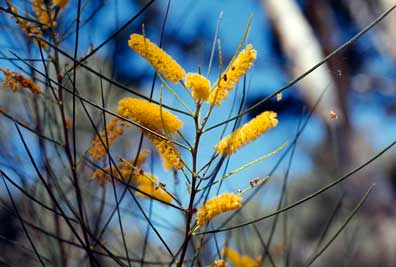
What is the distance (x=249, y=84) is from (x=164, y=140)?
22 centimetres

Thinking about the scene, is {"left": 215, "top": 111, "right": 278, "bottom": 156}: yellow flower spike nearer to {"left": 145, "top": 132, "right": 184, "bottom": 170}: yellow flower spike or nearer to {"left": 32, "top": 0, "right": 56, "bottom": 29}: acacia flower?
{"left": 145, "top": 132, "right": 184, "bottom": 170}: yellow flower spike

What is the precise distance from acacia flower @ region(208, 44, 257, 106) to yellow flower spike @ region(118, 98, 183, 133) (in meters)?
0.04

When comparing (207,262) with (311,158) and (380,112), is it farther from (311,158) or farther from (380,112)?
(311,158)

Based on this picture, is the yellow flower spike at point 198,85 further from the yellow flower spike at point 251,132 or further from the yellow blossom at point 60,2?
the yellow blossom at point 60,2

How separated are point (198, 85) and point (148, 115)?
52mm

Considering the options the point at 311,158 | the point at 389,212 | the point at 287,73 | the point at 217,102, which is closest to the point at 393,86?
the point at 287,73

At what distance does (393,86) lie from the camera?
300cm

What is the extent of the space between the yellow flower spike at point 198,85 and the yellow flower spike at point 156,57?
0.04 ft

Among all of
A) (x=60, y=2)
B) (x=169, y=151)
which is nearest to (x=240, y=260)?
(x=169, y=151)

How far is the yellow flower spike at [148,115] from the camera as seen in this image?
18.3 inches

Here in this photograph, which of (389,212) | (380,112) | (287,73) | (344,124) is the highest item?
(380,112)

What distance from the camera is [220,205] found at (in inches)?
17.5

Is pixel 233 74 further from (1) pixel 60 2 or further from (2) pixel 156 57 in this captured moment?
(1) pixel 60 2

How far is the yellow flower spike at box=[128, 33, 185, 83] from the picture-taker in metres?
0.46
